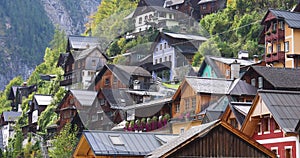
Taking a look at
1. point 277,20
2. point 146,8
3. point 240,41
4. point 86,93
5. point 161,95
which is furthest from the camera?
point 146,8

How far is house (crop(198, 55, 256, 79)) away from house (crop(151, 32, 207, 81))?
133 inches

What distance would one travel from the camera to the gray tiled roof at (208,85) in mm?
57750

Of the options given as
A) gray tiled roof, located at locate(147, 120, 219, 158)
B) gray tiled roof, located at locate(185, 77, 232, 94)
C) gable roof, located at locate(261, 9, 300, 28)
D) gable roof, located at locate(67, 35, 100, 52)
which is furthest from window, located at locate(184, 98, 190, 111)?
gable roof, located at locate(67, 35, 100, 52)

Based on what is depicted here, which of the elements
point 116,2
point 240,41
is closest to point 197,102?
point 240,41

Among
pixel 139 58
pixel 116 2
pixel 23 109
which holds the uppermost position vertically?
pixel 116 2

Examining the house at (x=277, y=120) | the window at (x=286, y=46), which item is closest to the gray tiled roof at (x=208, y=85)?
the window at (x=286, y=46)

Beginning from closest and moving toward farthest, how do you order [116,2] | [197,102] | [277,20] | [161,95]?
[197,102]
[161,95]
[277,20]
[116,2]

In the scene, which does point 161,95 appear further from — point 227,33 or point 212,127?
point 227,33

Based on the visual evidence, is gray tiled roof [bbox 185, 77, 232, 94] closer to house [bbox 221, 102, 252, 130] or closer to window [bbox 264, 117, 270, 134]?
house [bbox 221, 102, 252, 130]

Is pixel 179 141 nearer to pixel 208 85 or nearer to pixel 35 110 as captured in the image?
pixel 208 85

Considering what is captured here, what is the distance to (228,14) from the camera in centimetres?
10162

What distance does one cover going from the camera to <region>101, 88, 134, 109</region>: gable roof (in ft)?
188

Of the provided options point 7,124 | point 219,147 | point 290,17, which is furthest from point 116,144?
point 7,124

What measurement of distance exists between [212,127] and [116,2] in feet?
346
